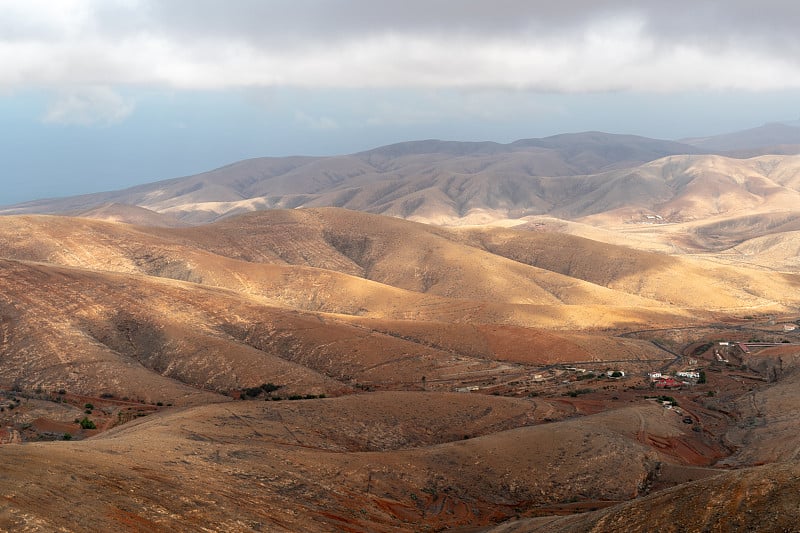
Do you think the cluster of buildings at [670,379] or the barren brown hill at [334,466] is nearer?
the barren brown hill at [334,466]

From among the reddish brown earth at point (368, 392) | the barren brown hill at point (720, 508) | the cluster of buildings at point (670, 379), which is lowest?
the cluster of buildings at point (670, 379)

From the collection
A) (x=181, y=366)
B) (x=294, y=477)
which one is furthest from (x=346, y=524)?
(x=181, y=366)

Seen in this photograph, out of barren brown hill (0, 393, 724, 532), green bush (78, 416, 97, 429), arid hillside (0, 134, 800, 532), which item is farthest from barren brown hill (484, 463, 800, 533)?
green bush (78, 416, 97, 429)

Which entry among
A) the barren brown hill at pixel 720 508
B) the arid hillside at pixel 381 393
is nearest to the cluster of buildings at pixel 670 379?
the arid hillside at pixel 381 393

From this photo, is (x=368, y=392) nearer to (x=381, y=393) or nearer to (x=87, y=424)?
(x=381, y=393)

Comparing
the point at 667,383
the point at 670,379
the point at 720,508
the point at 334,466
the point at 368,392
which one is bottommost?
the point at 670,379

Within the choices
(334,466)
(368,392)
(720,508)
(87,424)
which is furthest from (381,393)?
(720,508)

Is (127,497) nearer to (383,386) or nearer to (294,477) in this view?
(294,477)

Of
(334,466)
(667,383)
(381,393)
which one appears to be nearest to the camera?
(334,466)

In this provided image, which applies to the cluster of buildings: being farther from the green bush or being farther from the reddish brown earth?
the green bush

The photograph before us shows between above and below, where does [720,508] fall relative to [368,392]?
above

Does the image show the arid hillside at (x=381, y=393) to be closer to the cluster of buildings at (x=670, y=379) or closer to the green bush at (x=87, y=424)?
the green bush at (x=87, y=424)

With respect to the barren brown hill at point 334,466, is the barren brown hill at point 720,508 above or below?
above
